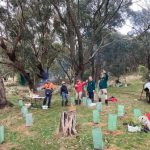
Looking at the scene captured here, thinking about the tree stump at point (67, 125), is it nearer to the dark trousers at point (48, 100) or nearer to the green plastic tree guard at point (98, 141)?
the green plastic tree guard at point (98, 141)

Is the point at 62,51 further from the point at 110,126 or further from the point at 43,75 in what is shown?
the point at 110,126

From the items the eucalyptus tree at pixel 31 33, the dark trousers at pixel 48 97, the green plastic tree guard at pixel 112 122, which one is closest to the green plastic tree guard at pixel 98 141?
the green plastic tree guard at pixel 112 122

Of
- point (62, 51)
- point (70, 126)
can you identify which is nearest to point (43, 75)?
point (62, 51)

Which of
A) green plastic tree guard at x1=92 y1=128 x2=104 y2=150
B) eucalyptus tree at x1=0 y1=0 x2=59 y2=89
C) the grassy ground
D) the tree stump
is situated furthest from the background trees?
green plastic tree guard at x1=92 y1=128 x2=104 y2=150

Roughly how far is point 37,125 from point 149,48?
110 ft

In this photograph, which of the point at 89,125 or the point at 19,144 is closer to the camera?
the point at 19,144

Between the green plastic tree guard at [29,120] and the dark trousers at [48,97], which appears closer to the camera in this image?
the green plastic tree guard at [29,120]

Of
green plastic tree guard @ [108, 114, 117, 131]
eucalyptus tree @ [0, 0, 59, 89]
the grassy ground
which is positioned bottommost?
the grassy ground

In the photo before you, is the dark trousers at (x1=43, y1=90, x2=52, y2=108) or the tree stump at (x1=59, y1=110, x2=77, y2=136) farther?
the dark trousers at (x1=43, y1=90, x2=52, y2=108)

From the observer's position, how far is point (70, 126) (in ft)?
39.5

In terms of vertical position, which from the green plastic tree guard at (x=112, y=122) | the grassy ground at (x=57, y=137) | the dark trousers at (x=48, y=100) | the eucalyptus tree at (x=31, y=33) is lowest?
the grassy ground at (x=57, y=137)

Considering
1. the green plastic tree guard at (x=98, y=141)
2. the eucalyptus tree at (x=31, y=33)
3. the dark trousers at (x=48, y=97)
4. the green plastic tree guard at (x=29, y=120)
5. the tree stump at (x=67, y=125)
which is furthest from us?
the eucalyptus tree at (x=31, y=33)

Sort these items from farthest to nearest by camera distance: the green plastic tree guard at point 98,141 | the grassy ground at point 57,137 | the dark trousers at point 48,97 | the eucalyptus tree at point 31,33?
the eucalyptus tree at point 31,33
the dark trousers at point 48,97
the grassy ground at point 57,137
the green plastic tree guard at point 98,141

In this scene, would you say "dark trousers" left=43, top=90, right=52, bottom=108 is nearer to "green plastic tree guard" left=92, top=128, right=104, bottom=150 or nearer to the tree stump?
the tree stump
